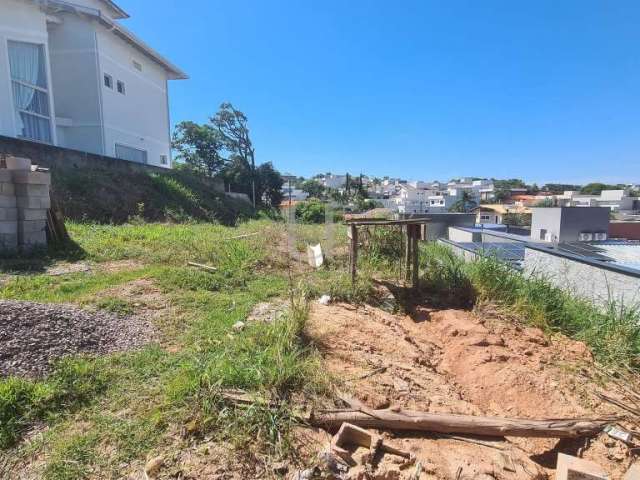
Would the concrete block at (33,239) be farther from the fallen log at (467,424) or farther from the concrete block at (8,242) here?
the fallen log at (467,424)

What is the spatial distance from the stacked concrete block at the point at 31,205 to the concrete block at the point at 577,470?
23.7ft

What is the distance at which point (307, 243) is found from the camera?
8.22 metres

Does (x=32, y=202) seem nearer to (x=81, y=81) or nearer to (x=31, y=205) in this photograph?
(x=31, y=205)

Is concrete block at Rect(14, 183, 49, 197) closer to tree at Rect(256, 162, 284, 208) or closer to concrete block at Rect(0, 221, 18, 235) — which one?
concrete block at Rect(0, 221, 18, 235)

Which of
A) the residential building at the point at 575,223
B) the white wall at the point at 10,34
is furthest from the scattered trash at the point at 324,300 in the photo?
the residential building at the point at 575,223

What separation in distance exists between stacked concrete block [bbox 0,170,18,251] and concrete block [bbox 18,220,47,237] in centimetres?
6

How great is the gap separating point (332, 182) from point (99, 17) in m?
65.8

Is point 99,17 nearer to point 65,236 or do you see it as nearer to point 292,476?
point 65,236

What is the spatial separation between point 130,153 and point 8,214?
37.4 ft

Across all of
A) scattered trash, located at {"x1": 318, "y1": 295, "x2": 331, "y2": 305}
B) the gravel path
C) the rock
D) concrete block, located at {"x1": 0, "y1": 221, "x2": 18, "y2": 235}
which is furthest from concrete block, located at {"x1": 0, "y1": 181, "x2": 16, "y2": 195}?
the rock

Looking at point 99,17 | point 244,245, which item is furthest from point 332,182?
point 244,245

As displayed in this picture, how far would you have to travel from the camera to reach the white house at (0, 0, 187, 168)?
10086 mm

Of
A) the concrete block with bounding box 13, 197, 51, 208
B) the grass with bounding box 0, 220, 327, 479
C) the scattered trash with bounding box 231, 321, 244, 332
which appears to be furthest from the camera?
the concrete block with bounding box 13, 197, 51, 208

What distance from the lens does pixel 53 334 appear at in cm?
283
